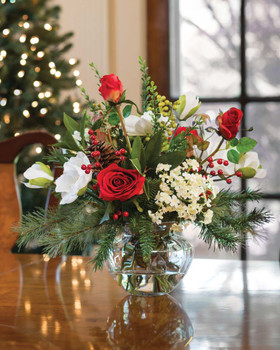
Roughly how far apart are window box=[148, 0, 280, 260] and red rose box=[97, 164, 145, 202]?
2.29m

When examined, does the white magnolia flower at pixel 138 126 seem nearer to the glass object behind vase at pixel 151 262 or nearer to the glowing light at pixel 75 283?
the glass object behind vase at pixel 151 262

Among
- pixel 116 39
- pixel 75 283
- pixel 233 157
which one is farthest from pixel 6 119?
pixel 233 157

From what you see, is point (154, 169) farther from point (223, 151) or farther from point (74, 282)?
point (74, 282)

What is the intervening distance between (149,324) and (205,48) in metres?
2.54

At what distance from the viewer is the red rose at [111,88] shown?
34.0 inches

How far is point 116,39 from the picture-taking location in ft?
10.2

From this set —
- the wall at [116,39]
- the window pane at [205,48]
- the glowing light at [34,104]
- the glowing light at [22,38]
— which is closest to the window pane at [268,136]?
the window pane at [205,48]

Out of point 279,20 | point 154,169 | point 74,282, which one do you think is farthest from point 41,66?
point 154,169

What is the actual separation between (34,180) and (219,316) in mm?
364

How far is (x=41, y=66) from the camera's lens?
2.97 meters

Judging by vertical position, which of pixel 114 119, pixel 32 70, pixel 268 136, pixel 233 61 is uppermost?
pixel 233 61

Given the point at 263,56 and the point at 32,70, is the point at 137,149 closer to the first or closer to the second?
the point at 32,70

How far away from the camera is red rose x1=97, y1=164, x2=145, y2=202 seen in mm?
826

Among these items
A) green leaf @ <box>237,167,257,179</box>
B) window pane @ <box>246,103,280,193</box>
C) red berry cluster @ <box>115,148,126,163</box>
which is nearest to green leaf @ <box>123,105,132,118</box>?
red berry cluster @ <box>115,148,126,163</box>
